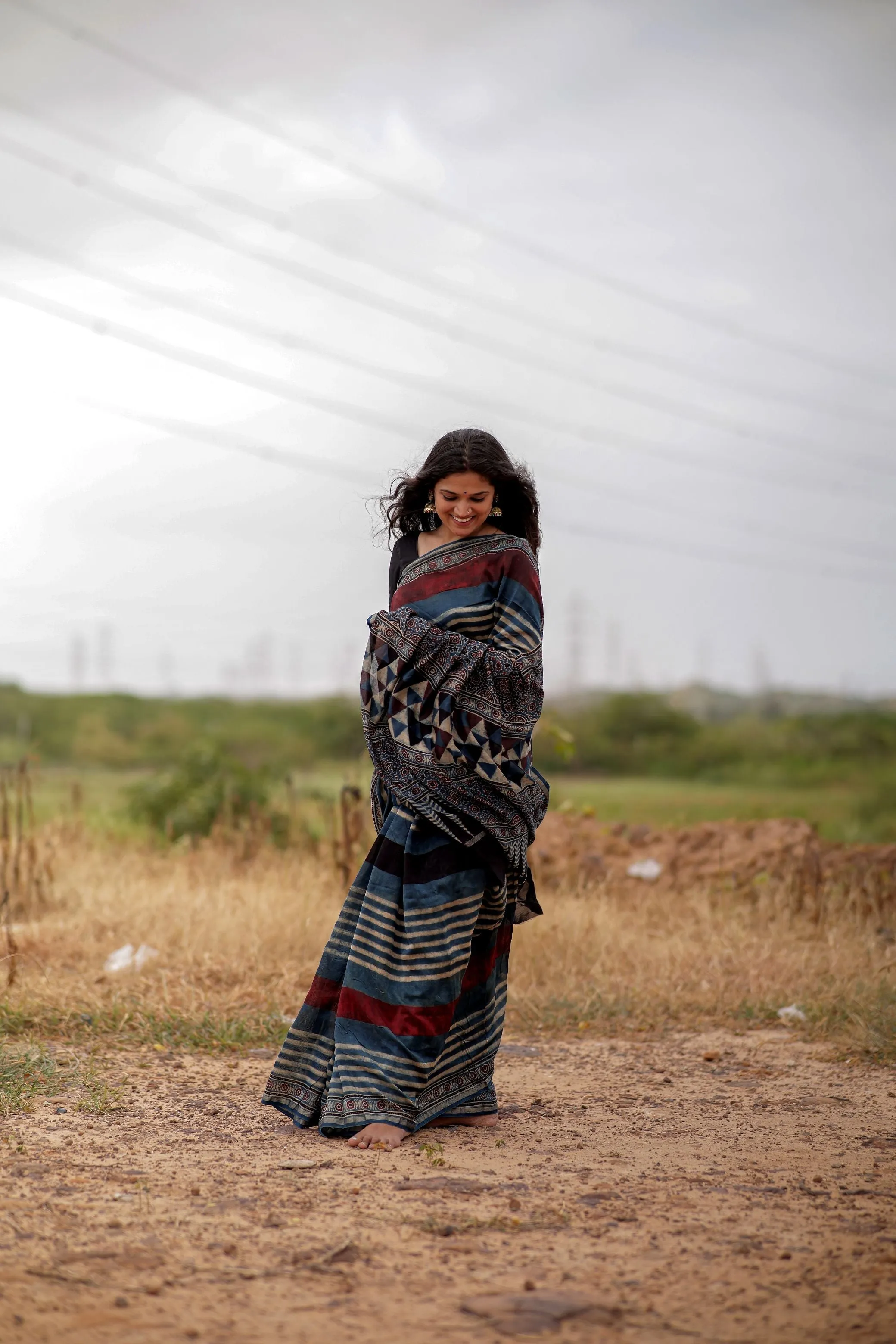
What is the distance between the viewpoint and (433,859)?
3514mm

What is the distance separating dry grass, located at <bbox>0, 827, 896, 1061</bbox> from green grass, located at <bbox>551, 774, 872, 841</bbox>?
3.60 m

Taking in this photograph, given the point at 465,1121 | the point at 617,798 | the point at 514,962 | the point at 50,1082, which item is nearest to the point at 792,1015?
the point at 514,962

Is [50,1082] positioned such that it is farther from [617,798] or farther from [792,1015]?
[617,798]

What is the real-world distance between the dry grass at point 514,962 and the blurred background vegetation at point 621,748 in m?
6.15

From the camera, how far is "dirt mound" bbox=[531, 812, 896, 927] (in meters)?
7.16

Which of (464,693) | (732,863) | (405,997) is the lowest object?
(732,863)

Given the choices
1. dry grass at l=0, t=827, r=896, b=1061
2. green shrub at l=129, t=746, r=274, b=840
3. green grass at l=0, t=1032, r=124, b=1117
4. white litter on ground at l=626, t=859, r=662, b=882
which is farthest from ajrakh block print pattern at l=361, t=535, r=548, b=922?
green shrub at l=129, t=746, r=274, b=840

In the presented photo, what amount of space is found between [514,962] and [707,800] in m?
11.4

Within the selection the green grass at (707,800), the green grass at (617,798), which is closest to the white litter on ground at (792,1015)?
the green grass at (617,798)

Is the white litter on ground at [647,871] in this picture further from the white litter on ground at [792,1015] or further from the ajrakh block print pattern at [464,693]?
the ajrakh block print pattern at [464,693]

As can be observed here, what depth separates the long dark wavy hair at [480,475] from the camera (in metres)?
3.67

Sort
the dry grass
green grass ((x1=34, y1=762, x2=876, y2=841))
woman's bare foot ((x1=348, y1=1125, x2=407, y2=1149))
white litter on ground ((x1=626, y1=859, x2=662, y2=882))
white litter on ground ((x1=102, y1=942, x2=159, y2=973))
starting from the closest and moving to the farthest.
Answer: woman's bare foot ((x1=348, y1=1125, x2=407, y2=1149)) < the dry grass < white litter on ground ((x1=102, y1=942, x2=159, y2=973)) < white litter on ground ((x1=626, y1=859, x2=662, y2=882)) < green grass ((x1=34, y1=762, x2=876, y2=841))

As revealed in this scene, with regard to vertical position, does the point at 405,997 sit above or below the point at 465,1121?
above

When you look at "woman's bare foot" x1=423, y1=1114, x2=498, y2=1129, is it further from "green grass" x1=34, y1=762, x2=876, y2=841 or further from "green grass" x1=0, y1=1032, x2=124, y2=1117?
"green grass" x1=34, y1=762, x2=876, y2=841
